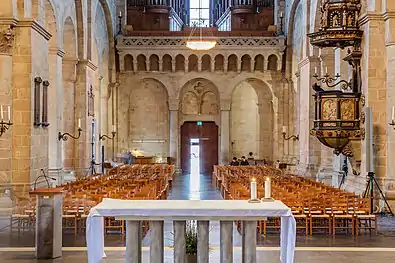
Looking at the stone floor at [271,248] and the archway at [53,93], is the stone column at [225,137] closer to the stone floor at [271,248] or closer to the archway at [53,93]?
the archway at [53,93]

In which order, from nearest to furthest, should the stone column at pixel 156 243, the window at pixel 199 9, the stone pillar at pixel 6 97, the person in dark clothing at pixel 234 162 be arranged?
the stone column at pixel 156 243 → the stone pillar at pixel 6 97 → the person in dark clothing at pixel 234 162 → the window at pixel 199 9

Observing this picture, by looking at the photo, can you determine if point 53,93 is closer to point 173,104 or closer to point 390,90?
point 390,90

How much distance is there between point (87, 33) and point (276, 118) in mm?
12108

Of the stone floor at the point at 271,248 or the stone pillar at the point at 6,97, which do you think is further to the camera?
the stone pillar at the point at 6,97

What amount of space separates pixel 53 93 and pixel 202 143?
15731 millimetres

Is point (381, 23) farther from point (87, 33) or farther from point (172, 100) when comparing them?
point (172, 100)

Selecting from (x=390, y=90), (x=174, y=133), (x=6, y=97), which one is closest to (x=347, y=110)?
(x=390, y=90)

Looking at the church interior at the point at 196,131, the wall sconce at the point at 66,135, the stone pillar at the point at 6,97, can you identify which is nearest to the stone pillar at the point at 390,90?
the church interior at the point at 196,131

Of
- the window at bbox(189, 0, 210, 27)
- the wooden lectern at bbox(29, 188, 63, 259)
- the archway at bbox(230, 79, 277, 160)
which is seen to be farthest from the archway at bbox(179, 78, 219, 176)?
the wooden lectern at bbox(29, 188, 63, 259)

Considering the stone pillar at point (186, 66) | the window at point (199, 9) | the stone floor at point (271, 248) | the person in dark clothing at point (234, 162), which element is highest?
the window at point (199, 9)

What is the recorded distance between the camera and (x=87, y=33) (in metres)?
23.3

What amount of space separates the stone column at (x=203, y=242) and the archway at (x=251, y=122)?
26086 millimetres

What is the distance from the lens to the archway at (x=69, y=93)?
22.4m

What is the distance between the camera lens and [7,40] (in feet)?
48.2
